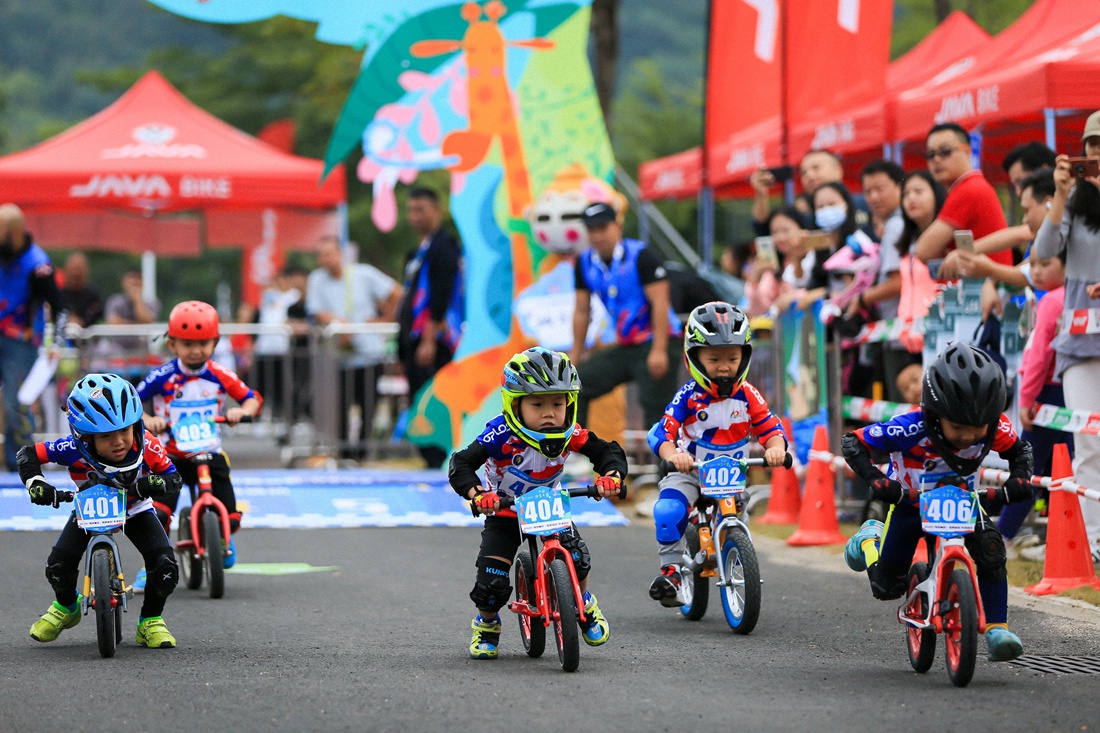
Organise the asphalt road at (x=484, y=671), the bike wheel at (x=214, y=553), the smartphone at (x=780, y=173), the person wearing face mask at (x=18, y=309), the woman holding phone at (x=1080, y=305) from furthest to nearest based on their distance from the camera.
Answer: the person wearing face mask at (x=18, y=309)
the smartphone at (x=780, y=173)
the bike wheel at (x=214, y=553)
the woman holding phone at (x=1080, y=305)
the asphalt road at (x=484, y=671)

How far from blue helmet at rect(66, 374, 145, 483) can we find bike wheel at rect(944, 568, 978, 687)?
3.71m

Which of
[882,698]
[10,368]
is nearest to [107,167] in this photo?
[10,368]

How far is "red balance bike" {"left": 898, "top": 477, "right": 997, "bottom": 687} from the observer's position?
674 cm

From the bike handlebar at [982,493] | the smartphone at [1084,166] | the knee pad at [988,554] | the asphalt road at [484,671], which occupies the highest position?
the smartphone at [1084,166]

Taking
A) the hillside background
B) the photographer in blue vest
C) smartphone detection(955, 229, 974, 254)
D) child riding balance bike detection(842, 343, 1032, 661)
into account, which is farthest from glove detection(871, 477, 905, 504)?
the hillside background

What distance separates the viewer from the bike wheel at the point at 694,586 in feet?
29.5

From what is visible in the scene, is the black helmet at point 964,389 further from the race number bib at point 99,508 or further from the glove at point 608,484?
the race number bib at point 99,508

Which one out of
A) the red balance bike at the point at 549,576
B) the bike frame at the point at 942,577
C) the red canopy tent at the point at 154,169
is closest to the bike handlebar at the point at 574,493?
the red balance bike at the point at 549,576

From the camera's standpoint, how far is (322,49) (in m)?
46.1

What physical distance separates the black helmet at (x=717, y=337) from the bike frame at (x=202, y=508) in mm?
3002

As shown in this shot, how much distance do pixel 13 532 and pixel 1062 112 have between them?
8.94m

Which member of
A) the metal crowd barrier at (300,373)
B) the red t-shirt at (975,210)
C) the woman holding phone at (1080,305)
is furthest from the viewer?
the metal crowd barrier at (300,373)

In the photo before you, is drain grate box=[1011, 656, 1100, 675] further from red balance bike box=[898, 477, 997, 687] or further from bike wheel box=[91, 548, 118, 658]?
bike wheel box=[91, 548, 118, 658]

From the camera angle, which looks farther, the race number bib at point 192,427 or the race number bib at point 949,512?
the race number bib at point 192,427
